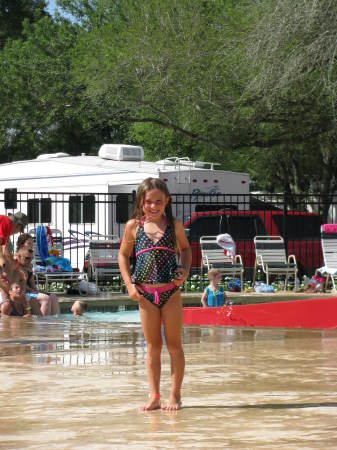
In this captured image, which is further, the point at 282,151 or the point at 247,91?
the point at 282,151

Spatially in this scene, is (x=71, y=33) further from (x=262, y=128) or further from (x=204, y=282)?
(x=204, y=282)

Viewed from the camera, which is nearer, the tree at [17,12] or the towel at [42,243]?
the towel at [42,243]

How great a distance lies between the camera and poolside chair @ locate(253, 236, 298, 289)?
20359mm

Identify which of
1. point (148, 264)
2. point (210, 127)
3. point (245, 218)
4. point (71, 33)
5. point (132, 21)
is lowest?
point (148, 264)

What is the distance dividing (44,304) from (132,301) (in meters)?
3.66

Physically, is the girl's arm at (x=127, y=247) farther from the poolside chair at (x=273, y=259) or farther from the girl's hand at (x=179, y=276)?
the poolside chair at (x=273, y=259)

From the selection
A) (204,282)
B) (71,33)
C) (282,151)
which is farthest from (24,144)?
(204,282)

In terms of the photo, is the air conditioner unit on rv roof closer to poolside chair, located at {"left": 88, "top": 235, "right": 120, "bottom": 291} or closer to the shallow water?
poolside chair, located at {"left": 88, "top": 235, "right": 120, "bottom": 291}

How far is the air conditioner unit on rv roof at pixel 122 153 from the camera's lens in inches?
1006

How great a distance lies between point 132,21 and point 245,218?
7.38m

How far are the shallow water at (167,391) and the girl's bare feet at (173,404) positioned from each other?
0.18 feet

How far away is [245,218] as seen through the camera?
22.4 meters

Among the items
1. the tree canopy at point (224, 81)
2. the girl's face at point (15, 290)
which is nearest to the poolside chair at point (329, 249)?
the tree canopy at point (224, 81)

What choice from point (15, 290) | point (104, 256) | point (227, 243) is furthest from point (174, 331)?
point (227, 243)
